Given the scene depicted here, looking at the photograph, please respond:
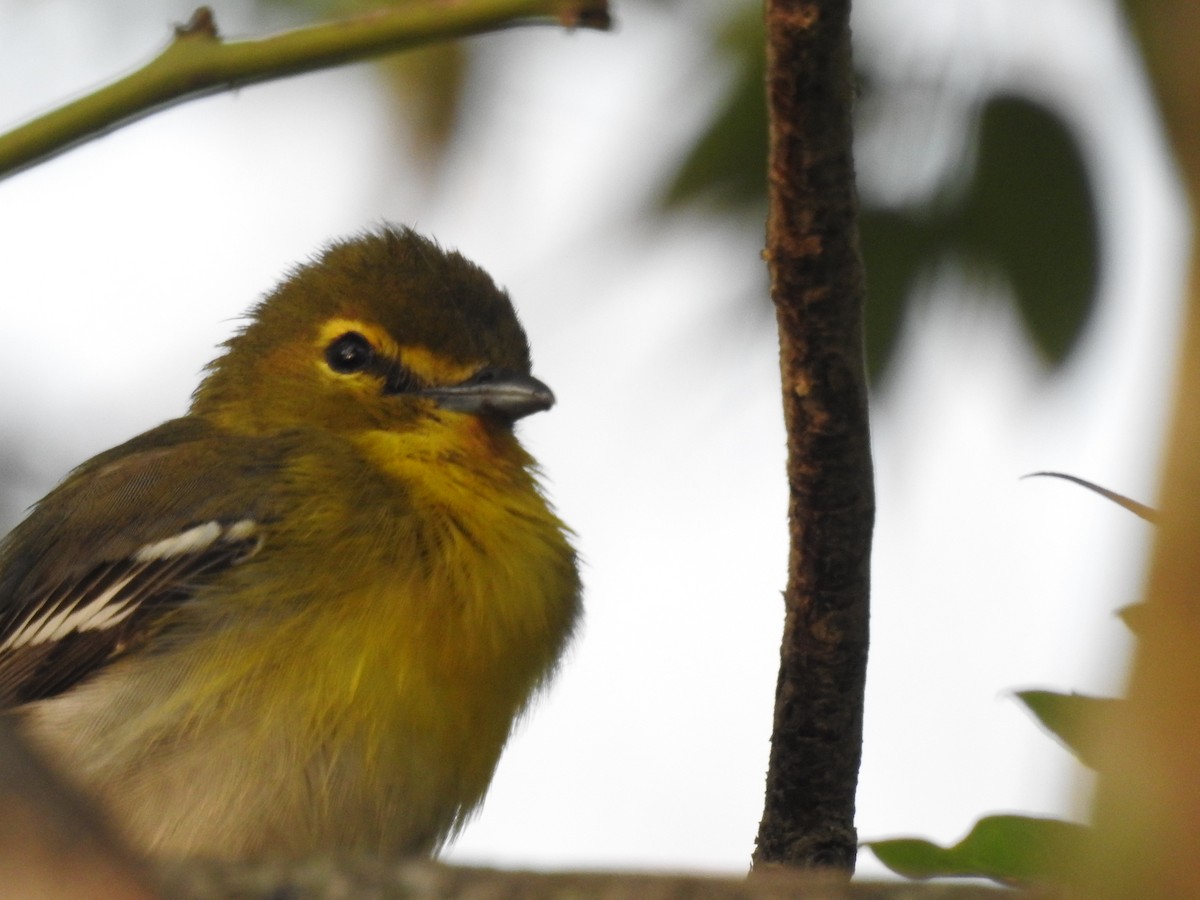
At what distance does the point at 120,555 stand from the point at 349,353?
108 cm

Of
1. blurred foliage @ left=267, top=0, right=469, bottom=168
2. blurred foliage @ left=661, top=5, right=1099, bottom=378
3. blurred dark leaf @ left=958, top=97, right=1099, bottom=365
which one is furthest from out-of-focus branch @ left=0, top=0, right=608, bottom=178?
blurred foliage @ left=267, top=0, right=469, bottom=168

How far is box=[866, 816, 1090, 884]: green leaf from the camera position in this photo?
2.76 metres

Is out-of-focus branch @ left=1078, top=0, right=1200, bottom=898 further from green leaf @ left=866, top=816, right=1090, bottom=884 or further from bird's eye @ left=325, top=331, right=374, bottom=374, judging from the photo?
A: bird's eye @ left=325, top=331, right=374, bottom=374

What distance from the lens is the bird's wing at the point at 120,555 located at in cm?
465

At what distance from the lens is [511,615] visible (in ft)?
15.1

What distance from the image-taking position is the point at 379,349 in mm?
5348

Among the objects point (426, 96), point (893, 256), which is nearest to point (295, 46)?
point (893, 256)

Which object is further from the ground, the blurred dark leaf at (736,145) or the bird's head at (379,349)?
the blurred dark leaf at (736,145)

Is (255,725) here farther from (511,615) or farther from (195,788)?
(511,615)

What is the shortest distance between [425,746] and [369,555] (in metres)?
0.60

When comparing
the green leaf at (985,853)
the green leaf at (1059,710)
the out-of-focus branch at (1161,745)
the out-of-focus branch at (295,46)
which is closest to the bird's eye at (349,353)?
the out-of-focus branch at (295,46)

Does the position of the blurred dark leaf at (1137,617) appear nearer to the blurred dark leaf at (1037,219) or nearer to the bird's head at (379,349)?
the blurred dark leaf at (1037,219)

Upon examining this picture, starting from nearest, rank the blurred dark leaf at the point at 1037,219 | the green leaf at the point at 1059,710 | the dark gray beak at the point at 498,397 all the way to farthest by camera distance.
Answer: the green leaf at the point at 1059,710 < the blurred dark leaf at the point at 1037,219 < the dark gray beak at the point at 498,397

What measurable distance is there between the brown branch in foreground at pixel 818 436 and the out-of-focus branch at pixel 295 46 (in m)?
0.55
